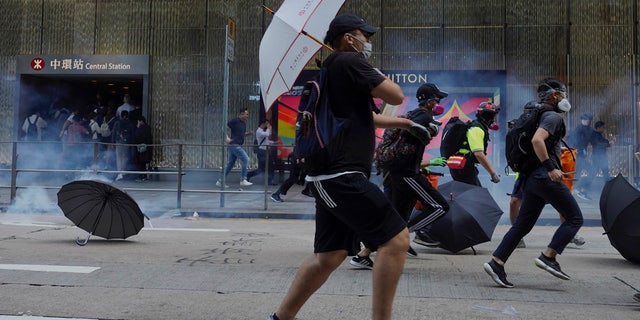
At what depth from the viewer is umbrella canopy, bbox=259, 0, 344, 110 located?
7.18m

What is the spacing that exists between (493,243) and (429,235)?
1.38 metres

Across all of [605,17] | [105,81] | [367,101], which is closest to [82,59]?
[105,81]

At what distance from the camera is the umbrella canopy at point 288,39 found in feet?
23.6

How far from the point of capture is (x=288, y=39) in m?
7.33

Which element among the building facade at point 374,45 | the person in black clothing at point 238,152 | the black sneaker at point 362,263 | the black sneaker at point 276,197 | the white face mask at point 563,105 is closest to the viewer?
the white face mask at point 563,105

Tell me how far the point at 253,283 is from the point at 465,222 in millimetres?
2399

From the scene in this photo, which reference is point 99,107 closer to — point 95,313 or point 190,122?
point 190,122

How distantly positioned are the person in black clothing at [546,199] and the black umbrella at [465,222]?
3.88 ft

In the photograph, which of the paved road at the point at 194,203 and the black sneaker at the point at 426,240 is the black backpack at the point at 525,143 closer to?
the black sneaker at the point at 426,240

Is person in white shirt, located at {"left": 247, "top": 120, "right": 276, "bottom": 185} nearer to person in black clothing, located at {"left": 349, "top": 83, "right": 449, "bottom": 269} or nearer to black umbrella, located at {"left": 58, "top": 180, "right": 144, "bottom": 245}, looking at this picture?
black umbrella, located at {"left": 58, "top": 180, "right": 144, "bottom": 245}

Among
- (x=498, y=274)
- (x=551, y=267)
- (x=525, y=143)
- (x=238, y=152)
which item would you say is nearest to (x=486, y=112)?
(x=525, y=143)

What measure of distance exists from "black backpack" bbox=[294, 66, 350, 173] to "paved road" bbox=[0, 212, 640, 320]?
1.30 m

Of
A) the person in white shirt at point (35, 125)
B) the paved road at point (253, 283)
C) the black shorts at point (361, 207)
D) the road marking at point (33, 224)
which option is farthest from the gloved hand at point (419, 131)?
the person in white shirt at point (35, 125)

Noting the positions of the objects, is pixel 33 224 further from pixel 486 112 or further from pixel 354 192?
pixel 354 192
